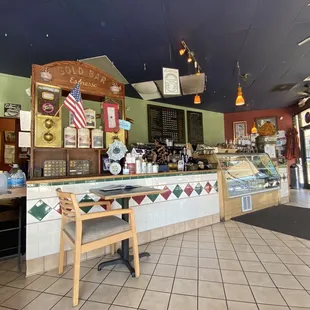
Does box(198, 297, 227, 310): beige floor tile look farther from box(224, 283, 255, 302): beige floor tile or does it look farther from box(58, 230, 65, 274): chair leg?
box(58, 230, 65, 274): chair leg

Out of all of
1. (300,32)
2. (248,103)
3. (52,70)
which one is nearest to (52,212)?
(52,70)

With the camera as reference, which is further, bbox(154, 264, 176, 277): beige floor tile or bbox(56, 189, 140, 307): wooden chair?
bbox(154, 264, 176, 277): beige floor tile

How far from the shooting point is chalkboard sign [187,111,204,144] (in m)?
7.34

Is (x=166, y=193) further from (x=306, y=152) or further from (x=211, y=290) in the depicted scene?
(x=306, y=152)

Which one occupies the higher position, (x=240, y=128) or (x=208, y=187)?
(x=240, y=128)

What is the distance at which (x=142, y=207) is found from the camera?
308cm

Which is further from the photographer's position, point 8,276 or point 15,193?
point 15,193

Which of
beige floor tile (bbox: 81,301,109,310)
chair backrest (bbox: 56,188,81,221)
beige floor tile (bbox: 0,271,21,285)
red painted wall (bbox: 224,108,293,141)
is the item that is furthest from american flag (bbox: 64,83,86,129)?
red painted wall (bbox: 224,108,293,141)

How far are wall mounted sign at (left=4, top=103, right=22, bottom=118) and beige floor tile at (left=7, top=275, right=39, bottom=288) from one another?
3.40m

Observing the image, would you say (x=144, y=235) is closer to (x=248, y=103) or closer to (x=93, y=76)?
(x=93, y=76)

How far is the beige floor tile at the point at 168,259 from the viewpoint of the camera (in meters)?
2.44

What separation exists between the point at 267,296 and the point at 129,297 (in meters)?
1.23

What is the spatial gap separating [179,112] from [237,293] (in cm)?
590

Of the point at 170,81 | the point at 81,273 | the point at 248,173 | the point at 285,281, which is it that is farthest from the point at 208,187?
the point at 81,273
